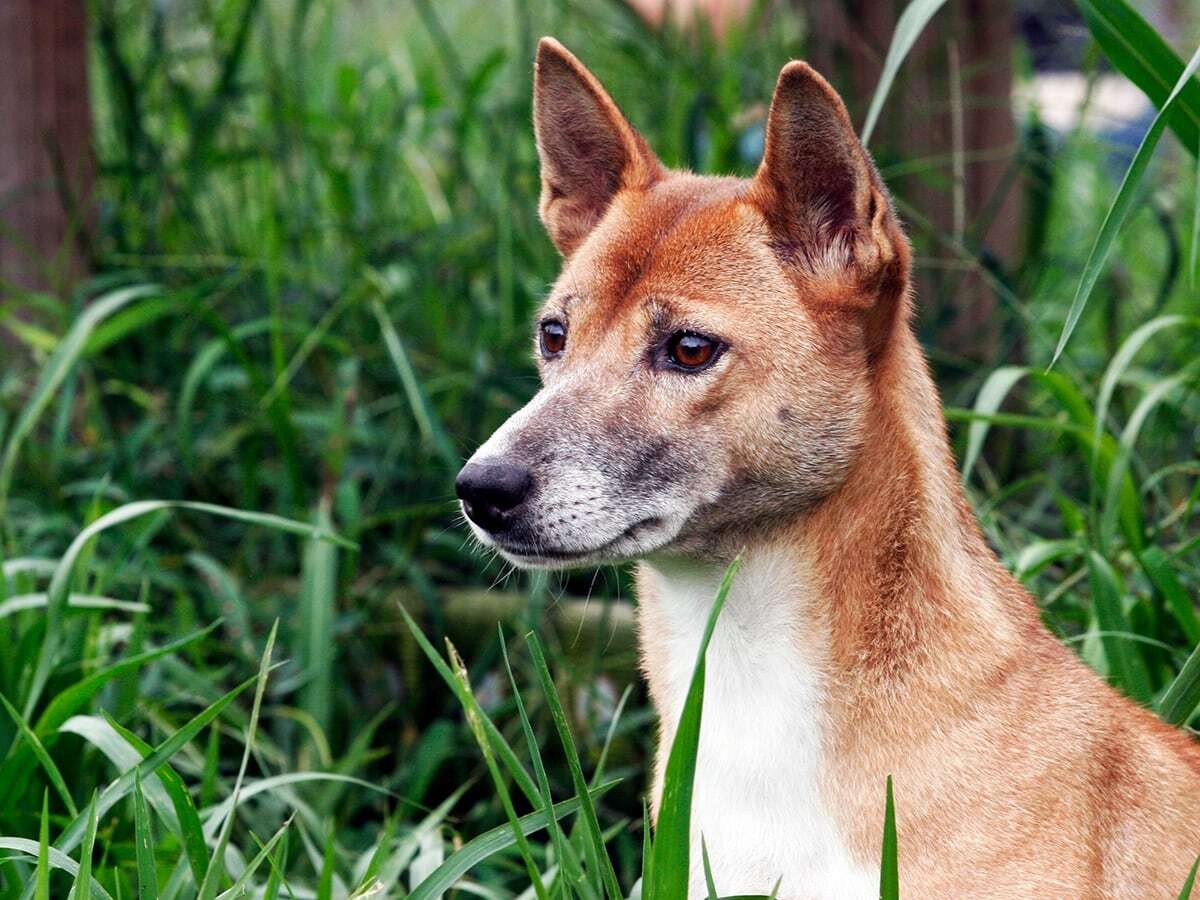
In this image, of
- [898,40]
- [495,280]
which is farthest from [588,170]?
[495,280]

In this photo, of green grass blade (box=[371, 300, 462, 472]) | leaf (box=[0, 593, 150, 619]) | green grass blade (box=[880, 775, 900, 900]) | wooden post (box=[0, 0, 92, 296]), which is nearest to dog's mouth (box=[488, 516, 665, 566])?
green grass blade (box=[880, 775, 900, 900])

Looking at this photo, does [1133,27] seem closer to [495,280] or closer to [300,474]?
[300,474]

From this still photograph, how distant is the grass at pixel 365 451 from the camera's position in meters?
3.12

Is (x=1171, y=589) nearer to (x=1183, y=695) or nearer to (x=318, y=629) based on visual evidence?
(x=1183, y=695)

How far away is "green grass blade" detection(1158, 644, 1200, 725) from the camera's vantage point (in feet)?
8.59

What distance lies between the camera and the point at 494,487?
251 centimetres

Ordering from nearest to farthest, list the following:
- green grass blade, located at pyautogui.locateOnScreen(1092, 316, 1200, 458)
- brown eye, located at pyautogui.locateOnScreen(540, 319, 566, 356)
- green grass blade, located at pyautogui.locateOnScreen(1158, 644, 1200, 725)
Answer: green grass blade, located at pyautogui.locateOnScreen(1158, 644, 1200, 725) < brown eye, located at pyautogui.locateOnScreen(540, 319, 566, 356) < green grass blade, located at pyautogui.locateOnScreen(1092, 316, 1200, 458)

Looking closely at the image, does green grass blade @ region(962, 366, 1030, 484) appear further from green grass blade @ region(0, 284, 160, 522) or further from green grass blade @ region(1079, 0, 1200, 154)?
green grass blade @ region(0, 284, 160, 522)

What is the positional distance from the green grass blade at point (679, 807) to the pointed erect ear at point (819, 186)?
80cm

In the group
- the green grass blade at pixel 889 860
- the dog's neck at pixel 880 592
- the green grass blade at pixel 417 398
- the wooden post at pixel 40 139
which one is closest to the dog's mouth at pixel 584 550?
the dog's neck at pixel 880 592

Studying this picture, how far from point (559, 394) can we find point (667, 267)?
31 cm

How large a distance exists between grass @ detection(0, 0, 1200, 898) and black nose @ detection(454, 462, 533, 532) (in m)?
0.47

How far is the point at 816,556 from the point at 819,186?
0.65 meters

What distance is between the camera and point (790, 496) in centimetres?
263
